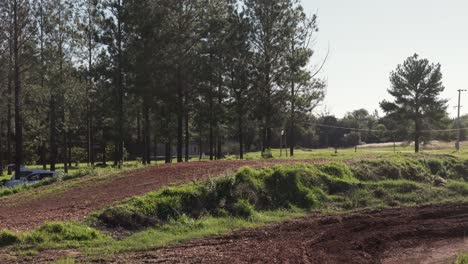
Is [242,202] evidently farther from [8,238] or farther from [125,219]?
[8,238]

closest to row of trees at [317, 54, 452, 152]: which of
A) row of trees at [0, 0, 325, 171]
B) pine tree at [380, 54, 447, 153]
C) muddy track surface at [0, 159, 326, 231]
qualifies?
pine tree at [380, 54, 447, 153]

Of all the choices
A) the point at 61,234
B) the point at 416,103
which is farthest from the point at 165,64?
the point at 416,103

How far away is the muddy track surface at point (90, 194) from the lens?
13430 millimetres

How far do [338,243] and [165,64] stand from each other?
2349cm

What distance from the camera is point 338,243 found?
37.4 feet

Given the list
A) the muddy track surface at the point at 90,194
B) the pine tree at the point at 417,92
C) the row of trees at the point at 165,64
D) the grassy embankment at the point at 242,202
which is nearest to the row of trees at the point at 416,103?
the pine tree at the point at 417,92

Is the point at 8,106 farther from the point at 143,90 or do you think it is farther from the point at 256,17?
the point at 256,17

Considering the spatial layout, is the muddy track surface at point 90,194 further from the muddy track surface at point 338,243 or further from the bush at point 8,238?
the muddy track surface at point 338,243

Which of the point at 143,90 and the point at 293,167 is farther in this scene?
the point at 143,90

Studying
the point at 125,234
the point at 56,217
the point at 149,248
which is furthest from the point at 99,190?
the point at 149,248

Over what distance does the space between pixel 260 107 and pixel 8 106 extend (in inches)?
829

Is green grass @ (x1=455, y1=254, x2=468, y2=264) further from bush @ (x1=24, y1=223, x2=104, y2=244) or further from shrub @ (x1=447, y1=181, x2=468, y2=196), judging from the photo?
shrub @ (x1=447, y1=181, x2=468, y2=196)

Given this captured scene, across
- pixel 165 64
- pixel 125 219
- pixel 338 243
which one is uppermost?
pixel 165 64

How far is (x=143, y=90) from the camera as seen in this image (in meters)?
34.1
